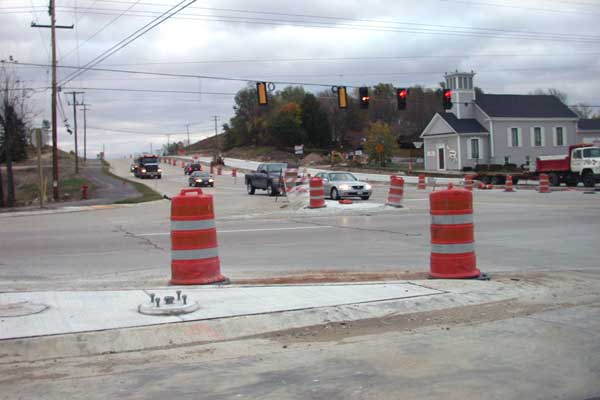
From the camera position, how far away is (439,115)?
218 ft

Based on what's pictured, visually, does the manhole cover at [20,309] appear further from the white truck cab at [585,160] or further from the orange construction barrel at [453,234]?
the white truck cab at [585,160]

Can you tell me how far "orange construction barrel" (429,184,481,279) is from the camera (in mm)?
9258

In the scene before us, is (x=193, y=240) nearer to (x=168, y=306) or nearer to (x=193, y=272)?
(x=193, y=272)

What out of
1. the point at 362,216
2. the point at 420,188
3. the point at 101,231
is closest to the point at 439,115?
the point at 420,188

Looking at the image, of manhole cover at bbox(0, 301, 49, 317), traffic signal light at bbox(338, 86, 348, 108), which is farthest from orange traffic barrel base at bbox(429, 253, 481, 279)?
traffic signal light at bbox(338, 86, 348, 108)

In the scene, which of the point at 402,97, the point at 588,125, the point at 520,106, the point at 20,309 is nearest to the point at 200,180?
the point at 402,97

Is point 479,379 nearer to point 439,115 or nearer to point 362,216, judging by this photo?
→ point 362,216

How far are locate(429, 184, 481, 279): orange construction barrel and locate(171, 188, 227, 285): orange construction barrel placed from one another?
323 cm

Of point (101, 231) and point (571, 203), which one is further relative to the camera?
point (571, 203)

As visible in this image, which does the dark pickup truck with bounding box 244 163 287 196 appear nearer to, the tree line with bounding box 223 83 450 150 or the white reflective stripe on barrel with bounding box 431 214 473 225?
the white reflective stripe on barrel with bounding box 431 214 473 225

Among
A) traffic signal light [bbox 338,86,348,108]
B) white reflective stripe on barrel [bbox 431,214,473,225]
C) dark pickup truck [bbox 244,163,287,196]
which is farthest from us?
traffic signal light [bbox 338,86,348,108]

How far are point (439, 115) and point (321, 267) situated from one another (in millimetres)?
57770

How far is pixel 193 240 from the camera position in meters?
8.98

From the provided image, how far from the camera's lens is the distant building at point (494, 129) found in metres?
64.7
